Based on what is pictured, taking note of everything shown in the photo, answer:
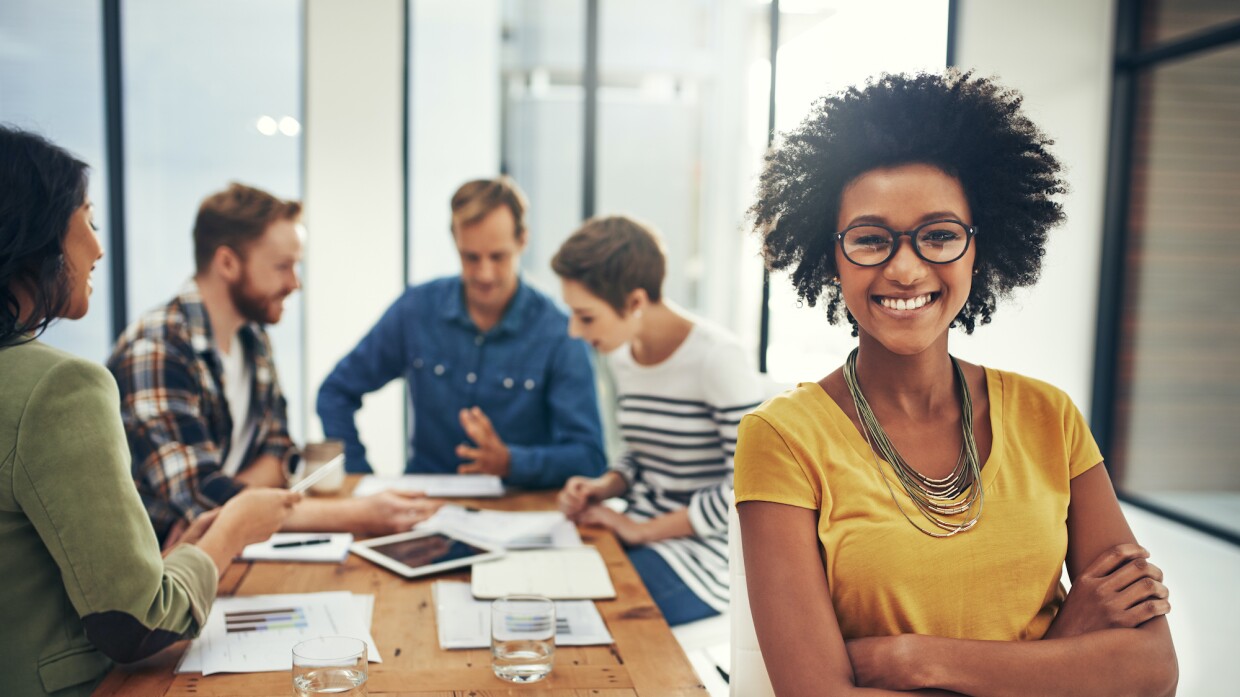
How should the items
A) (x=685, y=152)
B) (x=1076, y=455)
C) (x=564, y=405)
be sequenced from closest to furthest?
(x=1076, y=455) < (x=564, y=405) < (x=685, y=152)

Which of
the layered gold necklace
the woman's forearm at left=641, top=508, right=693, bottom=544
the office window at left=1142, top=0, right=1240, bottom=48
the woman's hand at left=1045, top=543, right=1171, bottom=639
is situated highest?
the office window at left=1142, top=0, right=1240, bottom=48

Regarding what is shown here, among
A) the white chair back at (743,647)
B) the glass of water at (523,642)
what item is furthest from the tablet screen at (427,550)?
the white chair back at (743,647)

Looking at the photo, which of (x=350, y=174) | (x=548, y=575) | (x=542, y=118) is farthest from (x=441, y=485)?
(x=542, y=118)

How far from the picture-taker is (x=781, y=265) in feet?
5.02

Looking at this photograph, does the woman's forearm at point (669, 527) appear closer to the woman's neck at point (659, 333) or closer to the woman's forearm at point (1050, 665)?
the woman's neck at point (659, 333)

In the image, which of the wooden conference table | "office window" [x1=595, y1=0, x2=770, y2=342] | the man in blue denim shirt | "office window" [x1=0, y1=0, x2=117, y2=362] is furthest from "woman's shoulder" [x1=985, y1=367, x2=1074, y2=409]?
"office window" [x1=0, y1=0, x2=117, y2=362]

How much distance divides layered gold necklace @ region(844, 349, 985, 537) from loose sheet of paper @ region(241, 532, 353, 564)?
1110mm

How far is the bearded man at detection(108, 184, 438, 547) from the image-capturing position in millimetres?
2016

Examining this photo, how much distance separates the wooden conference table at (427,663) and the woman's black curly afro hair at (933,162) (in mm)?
648

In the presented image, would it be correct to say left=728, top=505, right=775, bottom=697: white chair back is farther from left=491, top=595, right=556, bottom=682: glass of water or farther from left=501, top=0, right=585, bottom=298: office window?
left=501, top=0, right=585, bottom=298: office window

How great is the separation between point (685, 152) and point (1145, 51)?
6.95ft

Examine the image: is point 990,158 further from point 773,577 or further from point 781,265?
point 773,577

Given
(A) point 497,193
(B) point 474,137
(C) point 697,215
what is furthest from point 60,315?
(C) point 697,215

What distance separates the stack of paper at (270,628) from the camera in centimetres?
137
